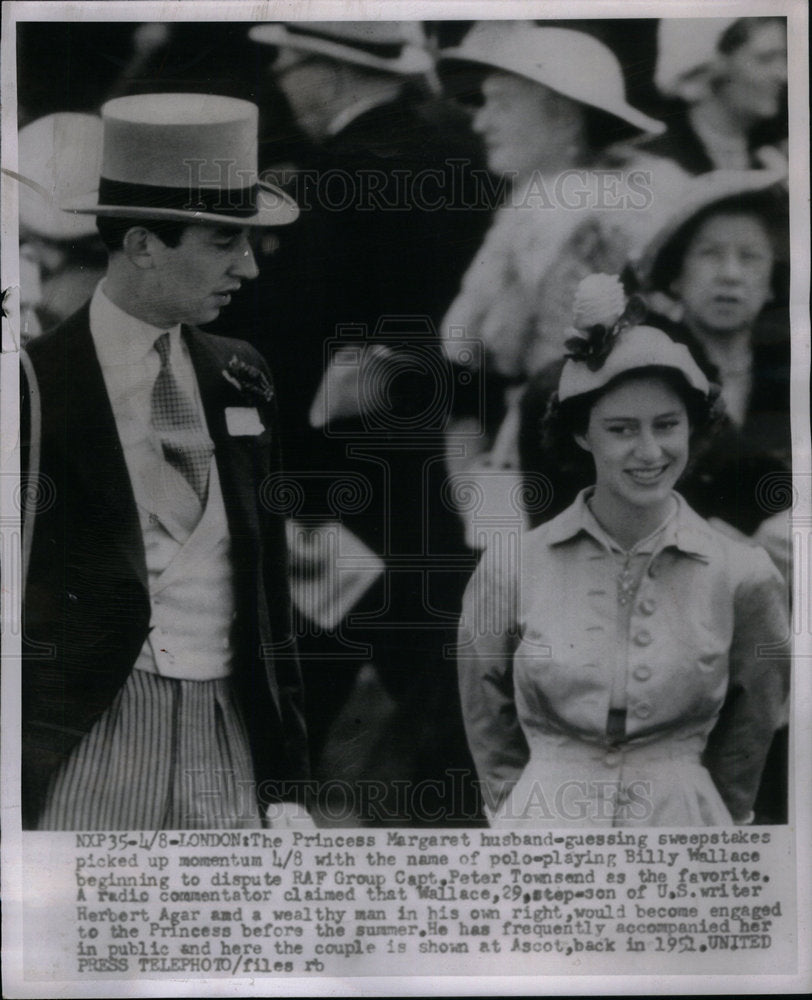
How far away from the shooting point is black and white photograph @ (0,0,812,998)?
2697 millimetres

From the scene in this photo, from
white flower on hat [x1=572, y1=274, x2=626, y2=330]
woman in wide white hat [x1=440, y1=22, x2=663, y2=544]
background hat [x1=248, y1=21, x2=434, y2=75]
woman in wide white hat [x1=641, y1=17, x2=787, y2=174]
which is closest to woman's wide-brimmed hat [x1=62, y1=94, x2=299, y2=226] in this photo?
background hat [x1=248, y1=21, x2=434, y2=75]

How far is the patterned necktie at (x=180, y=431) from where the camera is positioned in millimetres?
2701

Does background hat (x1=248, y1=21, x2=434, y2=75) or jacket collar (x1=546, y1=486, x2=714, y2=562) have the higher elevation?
background hat (x1=248, y1=21, x2=434, y2=75)

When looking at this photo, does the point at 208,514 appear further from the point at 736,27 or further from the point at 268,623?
the point at 736,27

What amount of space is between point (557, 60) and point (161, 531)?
1.34 metres

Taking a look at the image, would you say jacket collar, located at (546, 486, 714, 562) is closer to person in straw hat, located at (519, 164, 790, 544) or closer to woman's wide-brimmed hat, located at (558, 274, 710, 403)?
person in straw hat, located at (519, 164, 790, 544)

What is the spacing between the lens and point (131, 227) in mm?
2689

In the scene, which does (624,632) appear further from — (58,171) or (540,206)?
(58,171)

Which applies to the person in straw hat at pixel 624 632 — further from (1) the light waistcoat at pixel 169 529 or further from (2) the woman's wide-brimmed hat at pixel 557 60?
(1) the light waistcoat at pixel 169 529

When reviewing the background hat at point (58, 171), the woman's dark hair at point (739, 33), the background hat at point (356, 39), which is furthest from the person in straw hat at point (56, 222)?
the woman's dark hair at point (739, 33)

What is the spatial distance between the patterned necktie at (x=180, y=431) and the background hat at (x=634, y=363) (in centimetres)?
79

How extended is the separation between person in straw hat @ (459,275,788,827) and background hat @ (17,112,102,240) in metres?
1.11

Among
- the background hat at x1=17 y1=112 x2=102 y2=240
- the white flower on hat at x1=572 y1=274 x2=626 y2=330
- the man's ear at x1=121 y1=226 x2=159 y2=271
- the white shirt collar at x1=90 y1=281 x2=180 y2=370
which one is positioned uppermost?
the background hat at x1=17 y1=112 x2=102 y2=240

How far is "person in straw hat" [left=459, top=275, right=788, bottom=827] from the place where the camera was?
2.70 meters
